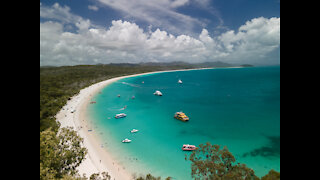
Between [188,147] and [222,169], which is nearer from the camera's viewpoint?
[222,169]

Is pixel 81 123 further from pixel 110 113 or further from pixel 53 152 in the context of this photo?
pixel 53 152

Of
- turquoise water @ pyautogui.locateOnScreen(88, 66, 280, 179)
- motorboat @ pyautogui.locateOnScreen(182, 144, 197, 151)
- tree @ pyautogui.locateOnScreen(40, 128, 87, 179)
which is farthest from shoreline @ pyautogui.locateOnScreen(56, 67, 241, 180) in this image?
motorboat @ pyautogui.locateOnScreen(182, 144, 197, 151)

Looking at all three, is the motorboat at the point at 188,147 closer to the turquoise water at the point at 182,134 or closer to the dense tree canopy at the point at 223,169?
the turquoise water at the point at 182,134

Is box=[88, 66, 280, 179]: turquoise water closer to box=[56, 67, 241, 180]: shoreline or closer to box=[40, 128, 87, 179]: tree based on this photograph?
box=[56, 67, 241, 180]: shoreline

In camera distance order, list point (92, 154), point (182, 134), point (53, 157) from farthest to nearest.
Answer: point (182, 134) < point (92, 154) < point (53, 157)

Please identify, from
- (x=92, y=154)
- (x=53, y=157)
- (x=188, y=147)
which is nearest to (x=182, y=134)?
(x=188, y=147)

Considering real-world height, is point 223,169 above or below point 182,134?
above

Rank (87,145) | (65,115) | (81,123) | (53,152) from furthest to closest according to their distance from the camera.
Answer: (65,115) < (81,123) < (87,145) < (53,152)

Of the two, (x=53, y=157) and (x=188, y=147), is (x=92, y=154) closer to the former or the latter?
(x=53, y=157)
